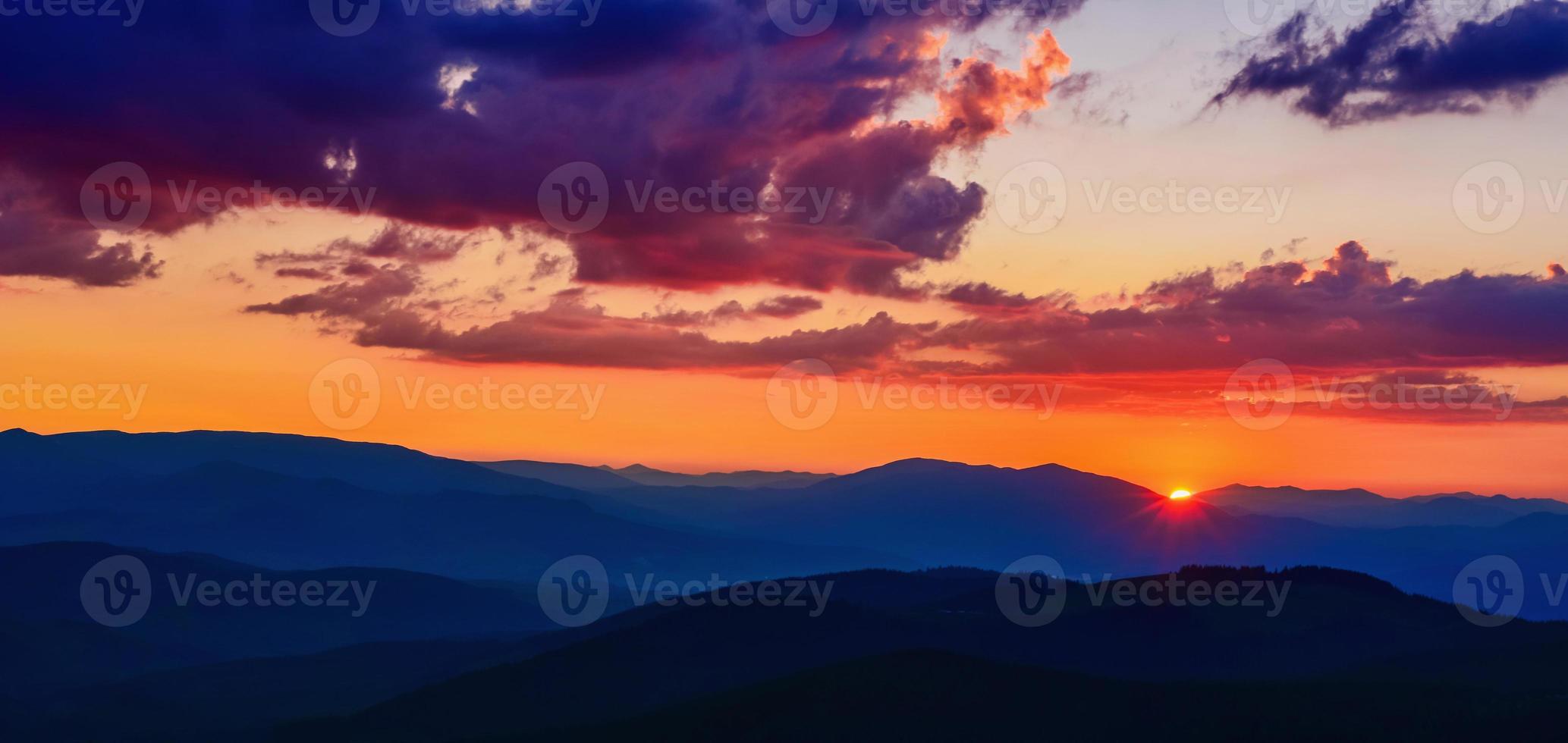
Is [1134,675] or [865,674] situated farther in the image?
[1134,675]

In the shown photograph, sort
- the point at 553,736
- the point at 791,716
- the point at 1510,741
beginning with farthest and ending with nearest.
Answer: the point at 553,736 → the point at 791,716 → the point at 1510,741

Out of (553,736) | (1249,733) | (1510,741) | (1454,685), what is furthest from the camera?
(553,736)

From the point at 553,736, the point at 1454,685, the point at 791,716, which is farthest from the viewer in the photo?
the point at 553,736

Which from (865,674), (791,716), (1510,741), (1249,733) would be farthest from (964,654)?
(1510,741)

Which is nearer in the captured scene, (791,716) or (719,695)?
(791,716)

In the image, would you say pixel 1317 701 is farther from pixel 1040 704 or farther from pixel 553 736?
pixel 553 736

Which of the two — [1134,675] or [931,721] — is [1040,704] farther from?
[1134,675]

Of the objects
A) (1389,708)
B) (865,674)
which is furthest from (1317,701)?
(865,674)

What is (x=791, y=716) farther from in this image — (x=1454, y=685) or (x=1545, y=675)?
(x=1545, y=675)
